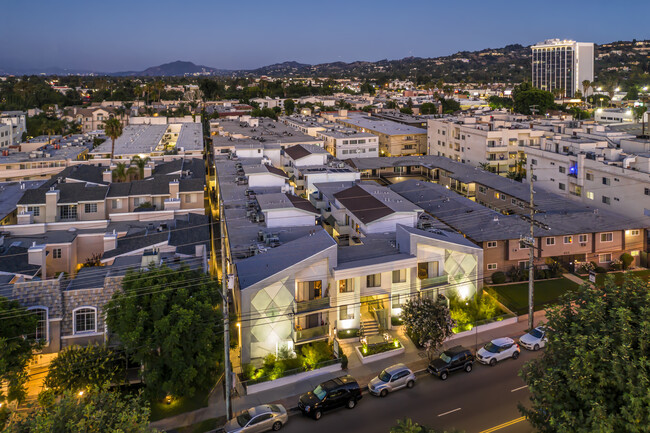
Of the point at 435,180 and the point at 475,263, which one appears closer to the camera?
the point at 475,263

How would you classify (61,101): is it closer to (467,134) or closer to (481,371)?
(467,134)

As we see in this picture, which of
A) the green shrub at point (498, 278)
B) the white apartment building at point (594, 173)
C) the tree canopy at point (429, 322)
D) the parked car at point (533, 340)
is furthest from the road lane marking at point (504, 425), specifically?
the white apartment building at point (594, 173)

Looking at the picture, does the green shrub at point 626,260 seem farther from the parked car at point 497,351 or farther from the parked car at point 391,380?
the parked car at point 391,380

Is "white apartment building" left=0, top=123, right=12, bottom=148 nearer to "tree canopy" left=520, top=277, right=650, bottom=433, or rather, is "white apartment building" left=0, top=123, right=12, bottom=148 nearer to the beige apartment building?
the beige apartment building

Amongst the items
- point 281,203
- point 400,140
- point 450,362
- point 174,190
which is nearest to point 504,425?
point 450,362

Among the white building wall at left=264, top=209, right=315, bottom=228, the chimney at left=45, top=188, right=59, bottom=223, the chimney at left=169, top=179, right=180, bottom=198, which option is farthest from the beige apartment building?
the chimney at left=45, top=188, right=59, bottom=223

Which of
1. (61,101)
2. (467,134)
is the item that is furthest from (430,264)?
(61,101)

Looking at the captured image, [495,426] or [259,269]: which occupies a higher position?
[259,269]
